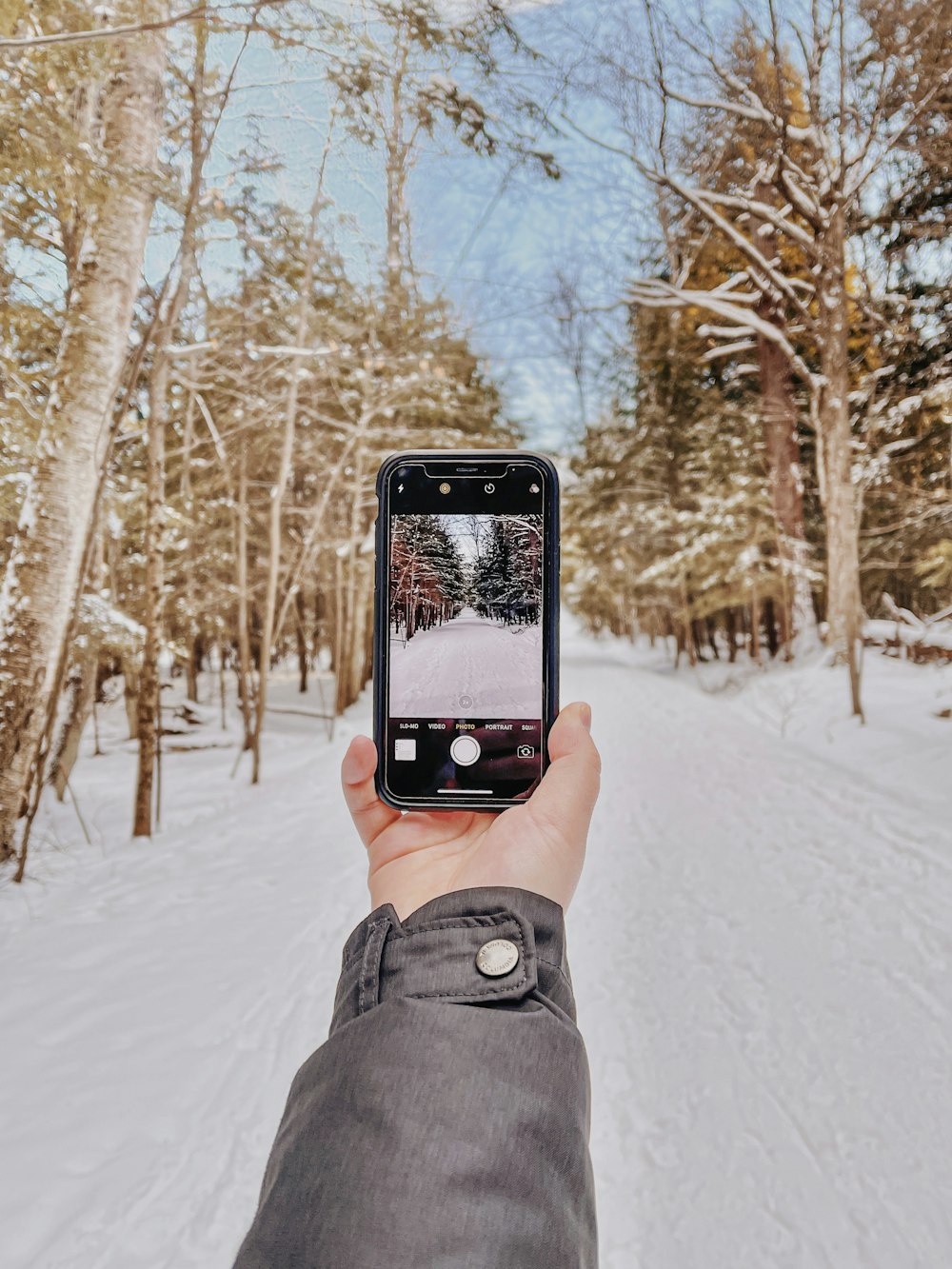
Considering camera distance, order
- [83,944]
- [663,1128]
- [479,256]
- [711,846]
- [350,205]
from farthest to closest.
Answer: [479,256]
[350,205]
[711,846]
[83,944]
[663,1128]

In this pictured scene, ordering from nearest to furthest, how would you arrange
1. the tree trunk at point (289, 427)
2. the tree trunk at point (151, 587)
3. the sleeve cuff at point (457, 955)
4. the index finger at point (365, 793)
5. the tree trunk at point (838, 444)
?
the sleeve cuff at point (457, 955) → the index finger at point (365, 793) → the tree trunk at point (151, 587) → the tree trunk at point (289, 427) → the tree trunk at point (838, 444)

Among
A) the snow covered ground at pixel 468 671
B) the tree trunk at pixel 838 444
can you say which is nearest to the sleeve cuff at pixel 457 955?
the snow covered ground at pixel 468 671

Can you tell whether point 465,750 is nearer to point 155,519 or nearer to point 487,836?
point 487,836

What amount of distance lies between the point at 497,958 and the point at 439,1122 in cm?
18

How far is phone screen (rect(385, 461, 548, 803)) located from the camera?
4.84 feet

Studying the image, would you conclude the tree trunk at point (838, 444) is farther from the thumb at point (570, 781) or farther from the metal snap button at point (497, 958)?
the metal snap button at point (497, 958)

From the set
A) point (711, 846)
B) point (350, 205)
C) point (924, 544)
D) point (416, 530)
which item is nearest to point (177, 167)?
point (350, 205)

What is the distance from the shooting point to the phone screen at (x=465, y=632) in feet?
4.84

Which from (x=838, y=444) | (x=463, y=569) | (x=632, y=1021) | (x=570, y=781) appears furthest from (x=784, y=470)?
(x=570, y=781)

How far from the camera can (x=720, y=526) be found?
1477cm

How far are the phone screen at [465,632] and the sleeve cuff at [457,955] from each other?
538 mm

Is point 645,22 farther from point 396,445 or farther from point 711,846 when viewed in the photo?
point 711,846

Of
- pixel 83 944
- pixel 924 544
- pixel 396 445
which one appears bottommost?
pixel 83 944

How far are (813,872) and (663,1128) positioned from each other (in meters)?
2.51
